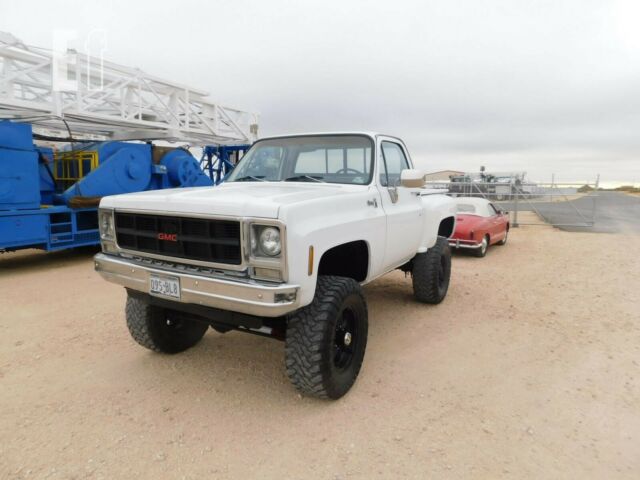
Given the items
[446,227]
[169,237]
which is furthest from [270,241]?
[446,227]

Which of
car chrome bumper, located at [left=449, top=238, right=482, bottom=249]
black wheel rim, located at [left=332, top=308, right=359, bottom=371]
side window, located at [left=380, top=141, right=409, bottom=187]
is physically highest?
side window, located at [left=380, top=141, right=409, bottom=187]

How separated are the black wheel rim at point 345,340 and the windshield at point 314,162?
4.16 ft

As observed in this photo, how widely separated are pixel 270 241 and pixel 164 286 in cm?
95

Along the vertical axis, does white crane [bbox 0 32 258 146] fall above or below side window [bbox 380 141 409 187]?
above

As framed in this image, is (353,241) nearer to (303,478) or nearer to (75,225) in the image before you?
(303,478)

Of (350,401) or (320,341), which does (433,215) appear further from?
(320,341)

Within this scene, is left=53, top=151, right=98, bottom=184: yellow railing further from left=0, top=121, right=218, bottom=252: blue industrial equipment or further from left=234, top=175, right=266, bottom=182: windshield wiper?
left=234, top=175, right=266, bottom=182: windshield wiper

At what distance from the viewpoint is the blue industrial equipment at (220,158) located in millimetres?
13352

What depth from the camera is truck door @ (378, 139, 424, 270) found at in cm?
416

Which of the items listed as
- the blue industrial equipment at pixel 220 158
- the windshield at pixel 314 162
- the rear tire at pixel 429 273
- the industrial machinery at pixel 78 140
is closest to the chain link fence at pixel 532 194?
the blue industrial equipment at pixel 220 158

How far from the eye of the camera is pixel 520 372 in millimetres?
Answer: 3820

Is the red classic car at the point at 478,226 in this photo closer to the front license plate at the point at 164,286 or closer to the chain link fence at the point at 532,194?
the chain link fence at the point at 532,194

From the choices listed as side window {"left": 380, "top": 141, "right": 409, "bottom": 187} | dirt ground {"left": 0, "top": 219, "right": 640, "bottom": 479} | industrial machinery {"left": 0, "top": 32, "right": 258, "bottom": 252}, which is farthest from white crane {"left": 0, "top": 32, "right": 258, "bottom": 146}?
side window {"left": 380, "top": 141, "right": 409, "bottom": 187}

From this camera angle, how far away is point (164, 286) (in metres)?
3.12
